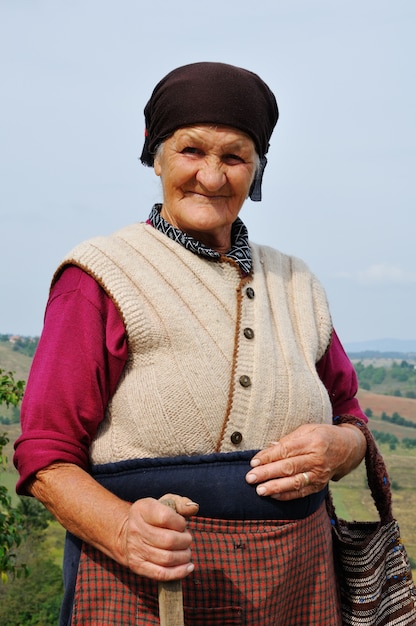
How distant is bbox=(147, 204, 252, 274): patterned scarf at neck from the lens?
196 cm

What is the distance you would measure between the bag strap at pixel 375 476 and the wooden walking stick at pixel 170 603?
0.76 m

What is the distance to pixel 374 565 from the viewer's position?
2102 mm

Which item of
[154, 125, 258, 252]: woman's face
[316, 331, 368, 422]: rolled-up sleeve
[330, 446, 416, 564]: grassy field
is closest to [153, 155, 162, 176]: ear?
[154, 125, 258, 252]: woman's face

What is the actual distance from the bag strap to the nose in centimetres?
77

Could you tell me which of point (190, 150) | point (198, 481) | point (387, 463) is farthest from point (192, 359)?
point (387, 463)

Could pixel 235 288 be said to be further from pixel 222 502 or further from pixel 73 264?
pixel 222 502

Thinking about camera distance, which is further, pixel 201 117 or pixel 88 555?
pixel 201 117

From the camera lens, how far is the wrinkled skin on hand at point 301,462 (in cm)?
175

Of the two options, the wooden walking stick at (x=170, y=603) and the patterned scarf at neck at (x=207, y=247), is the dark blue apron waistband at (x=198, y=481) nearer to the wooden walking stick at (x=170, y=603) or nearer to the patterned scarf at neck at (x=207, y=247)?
the wooden walking stick at (x=170, y=603)

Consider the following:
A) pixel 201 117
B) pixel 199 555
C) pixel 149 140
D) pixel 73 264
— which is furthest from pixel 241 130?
pixel 199 555

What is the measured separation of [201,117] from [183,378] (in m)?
0.63

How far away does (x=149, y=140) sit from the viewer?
203 centimetres

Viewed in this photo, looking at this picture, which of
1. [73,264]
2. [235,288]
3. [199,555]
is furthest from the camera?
[235,288]

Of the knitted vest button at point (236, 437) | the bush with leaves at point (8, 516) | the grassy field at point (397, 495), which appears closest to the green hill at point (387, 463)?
the grassy field at point (397, 495)
